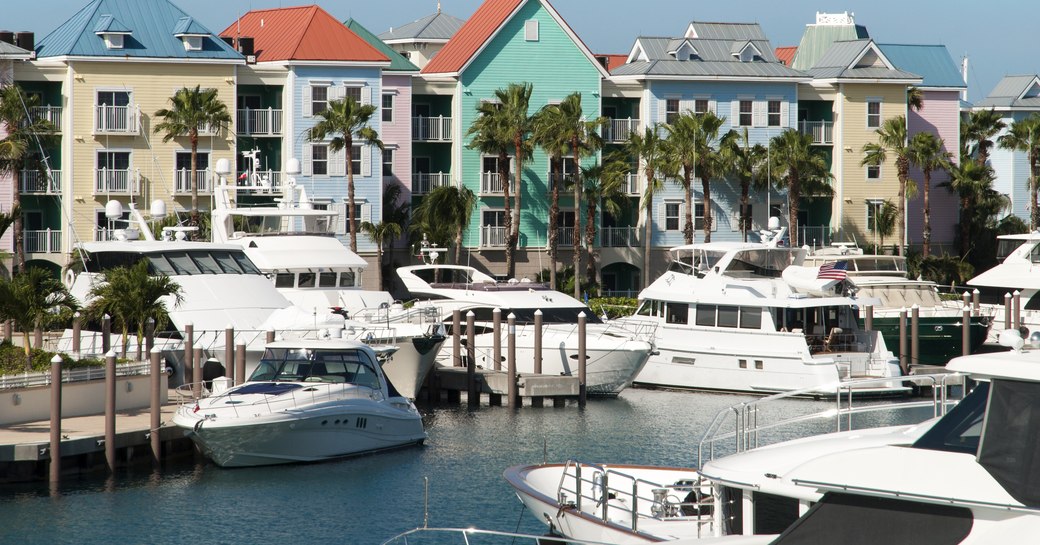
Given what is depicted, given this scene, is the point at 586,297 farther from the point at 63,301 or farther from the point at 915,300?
the point at 63,301

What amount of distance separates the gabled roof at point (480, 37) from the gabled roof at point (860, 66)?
33.0 ft

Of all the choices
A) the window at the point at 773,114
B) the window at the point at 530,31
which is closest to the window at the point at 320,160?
the window at the point at 530,31

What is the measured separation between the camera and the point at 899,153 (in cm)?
Answer: 5650

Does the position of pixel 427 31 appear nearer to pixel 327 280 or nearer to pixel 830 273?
pixel 327 280

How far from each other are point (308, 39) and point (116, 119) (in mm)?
7527

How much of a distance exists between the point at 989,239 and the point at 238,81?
3249 cm

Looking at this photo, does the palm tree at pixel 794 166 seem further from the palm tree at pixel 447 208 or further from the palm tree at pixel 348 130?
the palm tree at pixel 348 130

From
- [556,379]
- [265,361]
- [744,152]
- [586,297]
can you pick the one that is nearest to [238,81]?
[586,297]

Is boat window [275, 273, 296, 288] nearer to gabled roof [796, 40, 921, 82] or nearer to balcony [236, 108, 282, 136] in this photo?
balcony [236, 108, 282, 136]

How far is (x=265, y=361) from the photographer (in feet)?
84.1

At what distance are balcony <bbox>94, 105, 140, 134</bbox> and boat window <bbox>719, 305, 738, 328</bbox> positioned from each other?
22.9 meters

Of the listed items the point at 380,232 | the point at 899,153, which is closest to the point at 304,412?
the point at 380,232

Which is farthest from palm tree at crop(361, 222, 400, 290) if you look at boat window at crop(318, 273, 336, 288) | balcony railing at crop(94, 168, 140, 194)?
boat window at crop(318, 273, 336, 288)

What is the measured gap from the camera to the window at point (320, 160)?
168 feet
